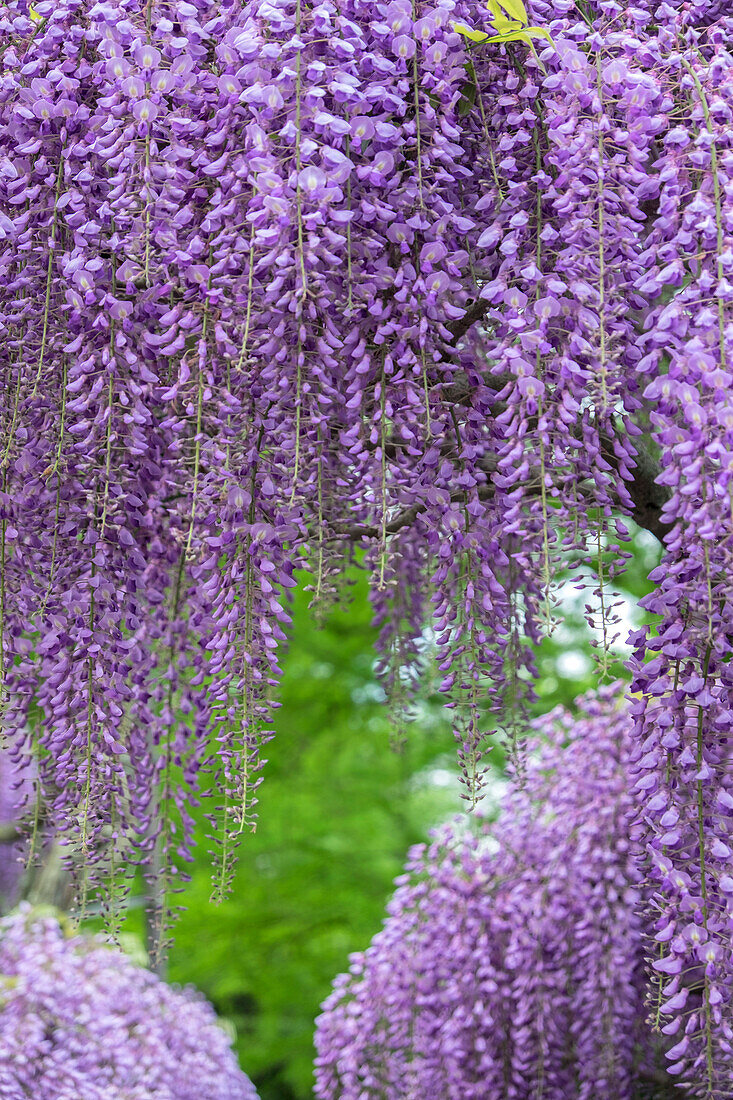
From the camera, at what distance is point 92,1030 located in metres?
3.72

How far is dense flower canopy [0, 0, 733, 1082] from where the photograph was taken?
1559mm

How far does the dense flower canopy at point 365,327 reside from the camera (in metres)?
1.56

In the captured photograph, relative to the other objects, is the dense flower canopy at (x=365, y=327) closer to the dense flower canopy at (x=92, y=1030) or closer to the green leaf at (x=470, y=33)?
the green leaf at (x=470, y=33)

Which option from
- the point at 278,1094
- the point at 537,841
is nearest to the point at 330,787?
the point at 278,1094

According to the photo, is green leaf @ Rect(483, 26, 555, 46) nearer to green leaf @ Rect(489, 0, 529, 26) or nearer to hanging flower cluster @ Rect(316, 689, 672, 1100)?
green leaf @ Rect(489, 0, 529, 26)

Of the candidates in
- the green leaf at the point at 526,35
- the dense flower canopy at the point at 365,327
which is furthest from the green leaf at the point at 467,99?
the green leaf at the point at 526,35

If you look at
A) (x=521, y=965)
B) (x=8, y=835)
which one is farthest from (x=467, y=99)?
(x=8, y=835)

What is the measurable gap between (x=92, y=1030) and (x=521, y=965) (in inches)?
55.3

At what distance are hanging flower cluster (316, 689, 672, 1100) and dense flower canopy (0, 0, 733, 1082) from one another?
1833 millimetres

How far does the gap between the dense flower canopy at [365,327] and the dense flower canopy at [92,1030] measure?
190 centimetres

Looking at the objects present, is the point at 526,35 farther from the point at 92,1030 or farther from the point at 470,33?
the point at 92,1030

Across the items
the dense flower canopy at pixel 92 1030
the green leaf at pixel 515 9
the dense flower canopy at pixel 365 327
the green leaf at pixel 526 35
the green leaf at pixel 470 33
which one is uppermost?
the green leaf at pixel 515 9

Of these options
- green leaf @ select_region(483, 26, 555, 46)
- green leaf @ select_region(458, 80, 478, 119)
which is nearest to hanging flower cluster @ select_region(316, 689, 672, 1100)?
green leaf @ select_region(458, 80, 478, 119)

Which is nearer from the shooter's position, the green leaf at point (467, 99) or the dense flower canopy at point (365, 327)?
Answer: the dense flower canopy at point (365, 327)
